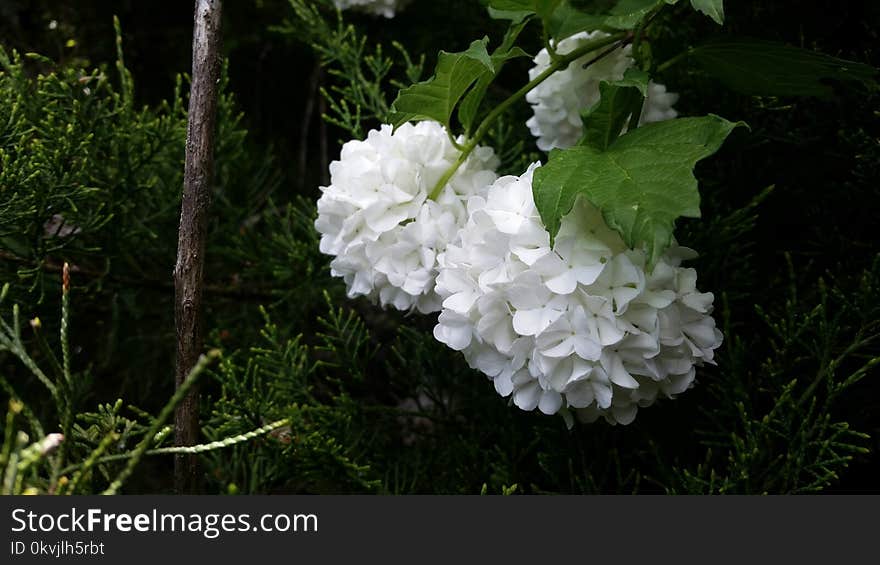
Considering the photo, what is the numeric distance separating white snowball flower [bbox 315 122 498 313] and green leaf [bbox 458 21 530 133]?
0.13 feet

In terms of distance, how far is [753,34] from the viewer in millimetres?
1006

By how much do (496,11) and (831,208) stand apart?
1.79 ft

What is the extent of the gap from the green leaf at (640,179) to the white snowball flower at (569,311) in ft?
0.10

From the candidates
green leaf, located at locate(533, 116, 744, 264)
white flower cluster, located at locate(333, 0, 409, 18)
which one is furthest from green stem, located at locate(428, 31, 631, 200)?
white flower cluster, located at locate(333, 0, 409, 18)

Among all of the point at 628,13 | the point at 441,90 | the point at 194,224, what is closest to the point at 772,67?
the point at 628,13

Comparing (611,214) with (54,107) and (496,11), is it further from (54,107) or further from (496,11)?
(54,107)

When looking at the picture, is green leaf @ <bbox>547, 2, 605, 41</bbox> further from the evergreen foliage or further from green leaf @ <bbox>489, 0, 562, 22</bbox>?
the evergreen foliage

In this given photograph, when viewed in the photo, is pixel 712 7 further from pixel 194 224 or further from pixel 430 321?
pixel 430 321

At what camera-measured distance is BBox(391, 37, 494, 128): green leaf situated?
0.67m

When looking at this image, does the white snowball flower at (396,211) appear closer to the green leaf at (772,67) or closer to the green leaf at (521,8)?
the green leaf at (521,8)

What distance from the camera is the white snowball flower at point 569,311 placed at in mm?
602

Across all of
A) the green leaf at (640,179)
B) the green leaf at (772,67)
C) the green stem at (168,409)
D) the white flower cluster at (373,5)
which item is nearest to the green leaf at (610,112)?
the green leaf at (640,179)

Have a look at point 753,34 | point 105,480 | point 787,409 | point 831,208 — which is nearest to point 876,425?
point 787,409

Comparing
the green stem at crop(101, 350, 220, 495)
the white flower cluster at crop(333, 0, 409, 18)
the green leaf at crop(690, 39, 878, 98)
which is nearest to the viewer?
the green stem at crop(101, 350, 220, 495)
